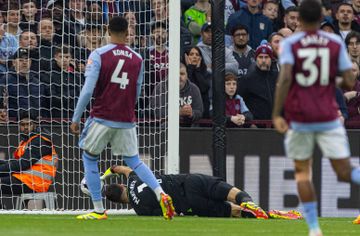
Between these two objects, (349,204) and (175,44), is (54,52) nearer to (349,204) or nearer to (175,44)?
(175,44)

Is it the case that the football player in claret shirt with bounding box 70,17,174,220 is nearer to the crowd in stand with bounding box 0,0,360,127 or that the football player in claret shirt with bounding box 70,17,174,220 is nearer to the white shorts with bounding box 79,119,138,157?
the white shorts with bounding box 79,119,138,157

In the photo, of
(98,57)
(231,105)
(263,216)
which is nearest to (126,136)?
(98,57)

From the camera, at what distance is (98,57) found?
480 inches

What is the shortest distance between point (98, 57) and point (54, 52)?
286cm

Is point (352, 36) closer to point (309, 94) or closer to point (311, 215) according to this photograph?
point (309, 94)

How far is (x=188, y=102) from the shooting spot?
51.0 feet

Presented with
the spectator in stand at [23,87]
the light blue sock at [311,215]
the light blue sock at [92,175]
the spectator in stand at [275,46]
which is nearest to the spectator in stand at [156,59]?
the spectator in stand at [23,87]

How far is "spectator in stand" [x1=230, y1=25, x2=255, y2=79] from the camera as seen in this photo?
16.6 metres

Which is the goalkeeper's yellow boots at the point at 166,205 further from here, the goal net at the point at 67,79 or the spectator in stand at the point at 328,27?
the spectator in stand at the point at 328,27

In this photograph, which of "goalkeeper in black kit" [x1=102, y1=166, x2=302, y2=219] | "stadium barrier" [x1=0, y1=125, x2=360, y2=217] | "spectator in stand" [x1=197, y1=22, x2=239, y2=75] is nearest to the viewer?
"goalkeeper in black kit" [x1=102, y1=166, x2=302, y2=219]

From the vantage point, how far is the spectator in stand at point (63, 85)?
587 inches

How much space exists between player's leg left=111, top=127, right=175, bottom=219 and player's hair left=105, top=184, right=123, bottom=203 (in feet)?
4.28

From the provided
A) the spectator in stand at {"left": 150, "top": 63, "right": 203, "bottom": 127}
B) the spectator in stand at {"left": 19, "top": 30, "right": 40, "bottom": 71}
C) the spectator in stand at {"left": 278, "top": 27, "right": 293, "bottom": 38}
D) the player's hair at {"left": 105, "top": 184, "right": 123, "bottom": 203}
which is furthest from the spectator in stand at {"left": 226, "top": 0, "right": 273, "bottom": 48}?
the player's hair at {"left": 105, "top": 184, "right": 123, "bottom": 203}

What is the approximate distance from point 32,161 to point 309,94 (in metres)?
6.40
